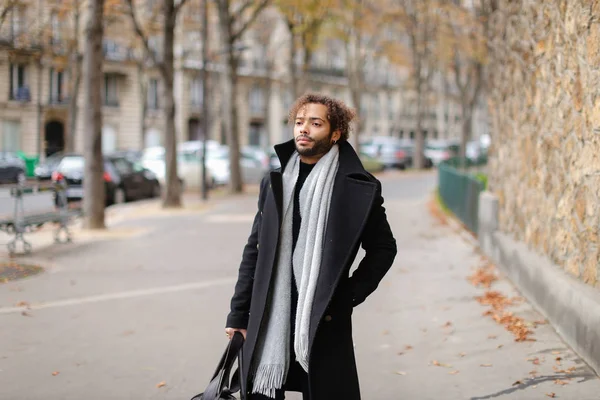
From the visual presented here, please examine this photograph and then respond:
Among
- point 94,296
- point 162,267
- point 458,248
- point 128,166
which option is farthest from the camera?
point 128,166

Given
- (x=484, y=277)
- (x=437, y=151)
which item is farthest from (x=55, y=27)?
(x=484, y=277)

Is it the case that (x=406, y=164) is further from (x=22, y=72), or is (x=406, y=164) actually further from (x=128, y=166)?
(x=128, y=166)

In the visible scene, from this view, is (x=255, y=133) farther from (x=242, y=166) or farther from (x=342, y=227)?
(x=342, y=227)

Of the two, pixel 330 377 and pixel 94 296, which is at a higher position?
pixel 330 377

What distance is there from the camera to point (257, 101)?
7219cm

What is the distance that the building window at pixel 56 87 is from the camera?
52688 mm

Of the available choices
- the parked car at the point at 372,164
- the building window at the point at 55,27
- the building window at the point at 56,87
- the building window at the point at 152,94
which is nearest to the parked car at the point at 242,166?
the building window at the point at 55,27

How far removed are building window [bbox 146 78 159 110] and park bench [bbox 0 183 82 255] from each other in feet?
153

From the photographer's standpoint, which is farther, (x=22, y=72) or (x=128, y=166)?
(x=22, y=72)

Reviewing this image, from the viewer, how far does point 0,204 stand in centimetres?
1307

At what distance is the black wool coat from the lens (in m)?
3.65

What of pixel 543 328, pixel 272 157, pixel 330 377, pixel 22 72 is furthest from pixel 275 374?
pixel 22 72

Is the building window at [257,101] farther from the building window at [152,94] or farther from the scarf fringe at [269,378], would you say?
the scarf fringe at [269,378]

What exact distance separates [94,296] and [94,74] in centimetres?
754
